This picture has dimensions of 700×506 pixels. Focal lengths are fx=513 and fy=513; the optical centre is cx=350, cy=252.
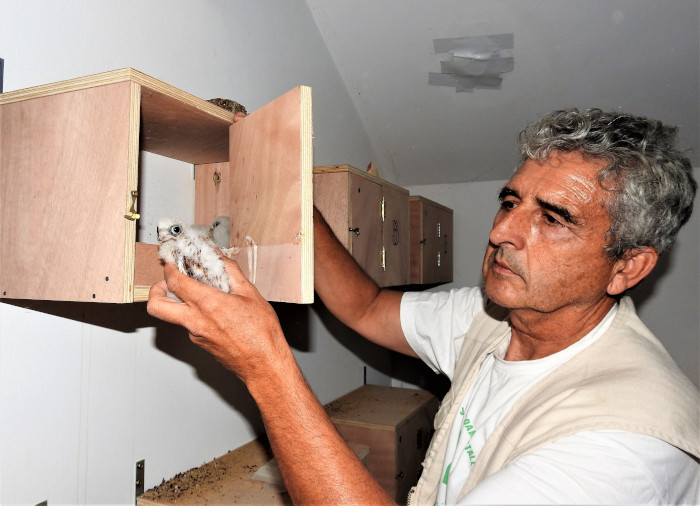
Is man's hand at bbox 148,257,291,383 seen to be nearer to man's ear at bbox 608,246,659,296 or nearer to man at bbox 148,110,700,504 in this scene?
man at bbox 148,110,700,504

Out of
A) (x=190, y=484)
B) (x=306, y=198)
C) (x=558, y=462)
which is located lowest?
(x=190, y=484)

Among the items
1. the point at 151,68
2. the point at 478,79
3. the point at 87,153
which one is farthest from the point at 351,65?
the point at 87,153

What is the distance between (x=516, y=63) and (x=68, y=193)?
6.38 feet

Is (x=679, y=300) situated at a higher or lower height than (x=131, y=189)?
lower

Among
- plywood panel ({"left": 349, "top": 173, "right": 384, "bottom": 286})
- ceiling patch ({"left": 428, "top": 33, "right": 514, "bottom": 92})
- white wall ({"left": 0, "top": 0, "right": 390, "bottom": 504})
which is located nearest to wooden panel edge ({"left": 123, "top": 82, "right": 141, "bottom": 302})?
white wall ({"left": 0, "top": 0, "right": 390, "bottom": 504})

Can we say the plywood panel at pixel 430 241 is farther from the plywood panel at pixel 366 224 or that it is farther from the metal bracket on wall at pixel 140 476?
the metal bracket on wall at pixel 140 476

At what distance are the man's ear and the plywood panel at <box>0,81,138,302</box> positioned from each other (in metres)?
Answer: 0.92

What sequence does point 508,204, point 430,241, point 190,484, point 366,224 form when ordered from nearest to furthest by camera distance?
point 508,204 → point 190,484 → point 366,224 → point 430,241

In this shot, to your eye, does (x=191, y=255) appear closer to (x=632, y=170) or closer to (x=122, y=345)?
(x=122, y=345)

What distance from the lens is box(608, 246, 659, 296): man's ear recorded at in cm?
104

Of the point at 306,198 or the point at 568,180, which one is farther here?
the point at 568,180

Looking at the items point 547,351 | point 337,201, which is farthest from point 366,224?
point 547,351

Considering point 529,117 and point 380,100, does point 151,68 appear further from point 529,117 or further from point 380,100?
point 529,117

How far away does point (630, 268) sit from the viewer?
41.3 inches
